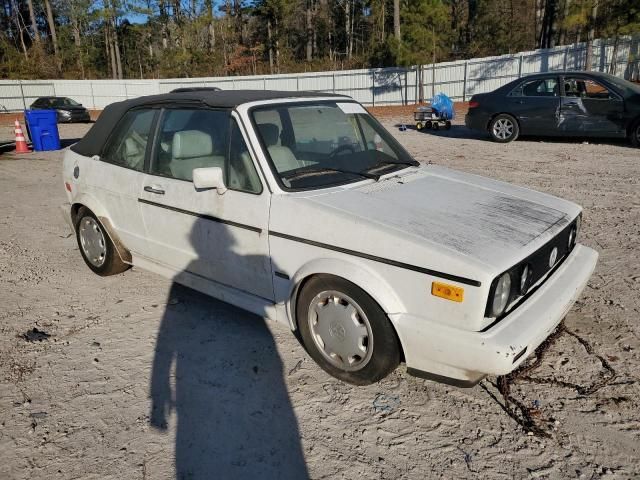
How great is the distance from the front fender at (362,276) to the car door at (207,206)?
0.41 m

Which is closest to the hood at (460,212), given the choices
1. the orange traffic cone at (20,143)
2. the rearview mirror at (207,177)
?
the rearview mirror at (207,177)

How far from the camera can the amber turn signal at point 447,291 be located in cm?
245

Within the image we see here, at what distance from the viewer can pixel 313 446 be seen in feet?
8.46

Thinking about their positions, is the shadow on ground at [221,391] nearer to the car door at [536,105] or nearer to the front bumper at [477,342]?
the front bumper at [477,342]

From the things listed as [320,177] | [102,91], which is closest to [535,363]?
[320,177]

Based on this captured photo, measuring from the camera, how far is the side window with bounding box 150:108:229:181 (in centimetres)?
352

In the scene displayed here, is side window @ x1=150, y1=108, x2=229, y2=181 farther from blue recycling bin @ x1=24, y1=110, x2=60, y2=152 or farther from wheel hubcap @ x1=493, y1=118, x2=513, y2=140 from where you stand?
blue recycling bin @ x1=24, y1=110, x2=60, y2=152

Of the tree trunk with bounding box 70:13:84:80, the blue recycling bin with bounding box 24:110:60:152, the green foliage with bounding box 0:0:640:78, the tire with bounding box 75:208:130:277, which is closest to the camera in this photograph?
the tire with bounding box 75:208:130:277

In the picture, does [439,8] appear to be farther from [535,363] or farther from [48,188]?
[535,363]

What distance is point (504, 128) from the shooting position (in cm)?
1230

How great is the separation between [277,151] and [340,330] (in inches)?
51.3

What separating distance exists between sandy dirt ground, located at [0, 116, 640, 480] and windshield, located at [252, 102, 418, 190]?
4.06ft

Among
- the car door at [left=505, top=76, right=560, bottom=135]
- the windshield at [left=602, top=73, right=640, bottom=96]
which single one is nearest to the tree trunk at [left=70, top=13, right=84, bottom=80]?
the car door at [left=505, top=76, right=560, bottom=135]

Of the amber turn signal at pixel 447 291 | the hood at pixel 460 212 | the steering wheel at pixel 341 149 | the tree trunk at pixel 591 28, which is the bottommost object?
the amber turn signal at pixel 447 291
